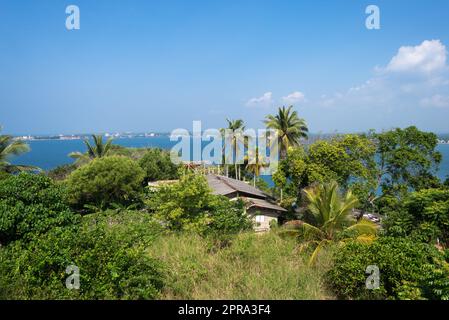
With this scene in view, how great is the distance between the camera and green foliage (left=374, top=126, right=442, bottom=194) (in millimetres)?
21500

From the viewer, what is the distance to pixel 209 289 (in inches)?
213

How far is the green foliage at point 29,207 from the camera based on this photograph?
27.2 feet

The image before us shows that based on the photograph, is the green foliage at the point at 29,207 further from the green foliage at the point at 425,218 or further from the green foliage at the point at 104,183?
the green foliage at the point at 104,183

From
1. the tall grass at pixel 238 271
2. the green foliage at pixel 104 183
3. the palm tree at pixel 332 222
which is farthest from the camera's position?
the green foliage at pixel 104 183

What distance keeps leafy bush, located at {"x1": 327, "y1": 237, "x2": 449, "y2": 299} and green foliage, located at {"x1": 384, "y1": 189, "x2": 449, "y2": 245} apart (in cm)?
478

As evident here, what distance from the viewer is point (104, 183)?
22250 millimetres

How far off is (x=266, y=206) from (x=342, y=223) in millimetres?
11707

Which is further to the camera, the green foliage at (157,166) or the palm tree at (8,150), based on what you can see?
the green foliage at (157,166)

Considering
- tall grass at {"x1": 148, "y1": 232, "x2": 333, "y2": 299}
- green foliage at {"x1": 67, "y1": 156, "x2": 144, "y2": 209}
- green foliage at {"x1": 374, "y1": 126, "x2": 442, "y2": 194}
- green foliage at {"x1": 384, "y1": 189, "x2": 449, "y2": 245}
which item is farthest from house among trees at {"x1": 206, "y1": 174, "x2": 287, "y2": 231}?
tall grass at {"x1": 148, "y1": 232, "x2": 333, "y2": 299}

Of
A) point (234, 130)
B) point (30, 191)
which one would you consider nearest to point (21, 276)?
point (30, 191)

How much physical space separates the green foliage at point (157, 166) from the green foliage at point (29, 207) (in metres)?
25.1

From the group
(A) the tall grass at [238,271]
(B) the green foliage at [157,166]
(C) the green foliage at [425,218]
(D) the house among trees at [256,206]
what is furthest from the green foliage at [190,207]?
(B) the green foliage at [157,166]

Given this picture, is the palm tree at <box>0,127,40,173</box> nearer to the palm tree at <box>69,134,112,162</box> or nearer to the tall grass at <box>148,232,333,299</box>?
the palm tree at <box>69,134,112,162</box>
